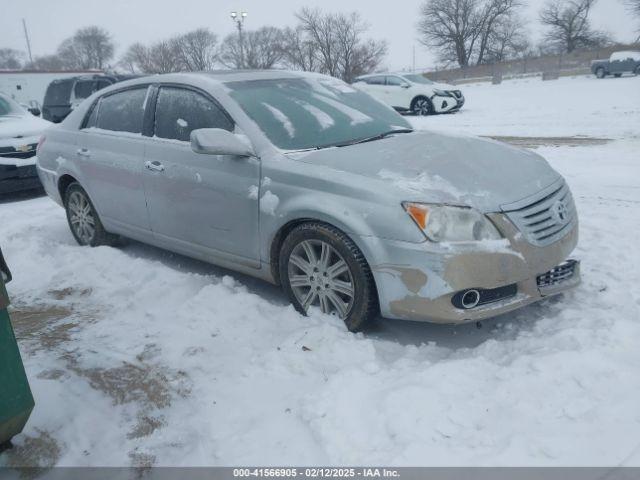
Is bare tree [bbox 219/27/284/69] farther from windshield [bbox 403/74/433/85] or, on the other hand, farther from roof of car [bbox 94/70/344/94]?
roof of car [bbox 94/70/344/94]

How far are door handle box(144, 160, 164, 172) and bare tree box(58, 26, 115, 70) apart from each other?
74.6 metres

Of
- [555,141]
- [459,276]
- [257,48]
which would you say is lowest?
[555,141]

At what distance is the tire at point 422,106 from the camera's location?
56.9 ft

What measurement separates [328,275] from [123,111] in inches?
103

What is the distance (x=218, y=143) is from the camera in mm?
3484

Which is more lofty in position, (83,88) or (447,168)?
(83,88)

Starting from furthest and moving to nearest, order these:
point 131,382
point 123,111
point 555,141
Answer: point 555,141 → point 123,111 → point 131,382

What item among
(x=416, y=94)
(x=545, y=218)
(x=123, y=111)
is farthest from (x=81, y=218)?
(x=416, y=94)

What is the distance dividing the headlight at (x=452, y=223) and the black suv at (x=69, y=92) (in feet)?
46.9

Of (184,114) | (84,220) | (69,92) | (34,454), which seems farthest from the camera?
(69,92)

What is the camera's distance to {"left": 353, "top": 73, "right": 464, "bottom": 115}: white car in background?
1723cm

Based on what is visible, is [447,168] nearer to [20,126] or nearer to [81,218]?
[81,218]

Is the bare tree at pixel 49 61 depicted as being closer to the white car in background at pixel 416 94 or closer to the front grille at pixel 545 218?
the white car in background at pixel 416 94

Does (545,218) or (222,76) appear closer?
(545,218)
